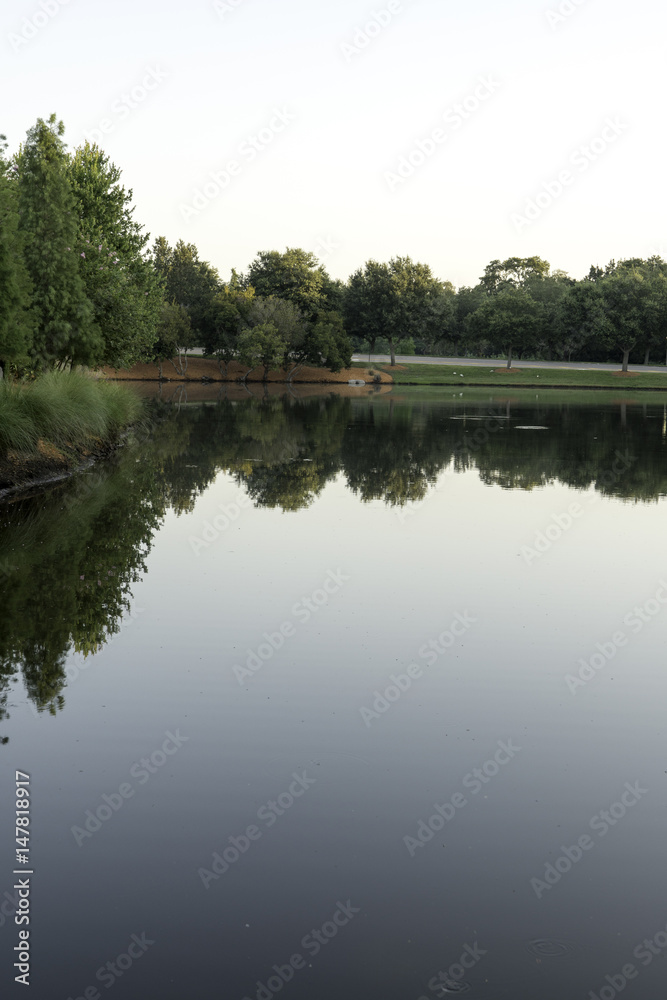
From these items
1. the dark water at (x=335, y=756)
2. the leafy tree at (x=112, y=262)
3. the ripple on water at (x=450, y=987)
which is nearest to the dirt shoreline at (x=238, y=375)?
the leafy tree at (x=112, y=262)

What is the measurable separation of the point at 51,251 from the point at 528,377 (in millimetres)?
61363

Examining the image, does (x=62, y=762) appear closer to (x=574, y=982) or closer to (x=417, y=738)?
(x=417, y=738)

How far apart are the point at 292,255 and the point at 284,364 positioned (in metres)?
11.1

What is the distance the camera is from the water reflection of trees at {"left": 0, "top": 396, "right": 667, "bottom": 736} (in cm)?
1017

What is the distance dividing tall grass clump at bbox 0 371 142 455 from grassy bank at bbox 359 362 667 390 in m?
59.3

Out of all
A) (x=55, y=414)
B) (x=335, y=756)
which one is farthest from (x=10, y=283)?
(x=335, y=756)

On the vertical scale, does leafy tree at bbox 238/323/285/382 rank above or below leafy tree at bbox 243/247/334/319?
below

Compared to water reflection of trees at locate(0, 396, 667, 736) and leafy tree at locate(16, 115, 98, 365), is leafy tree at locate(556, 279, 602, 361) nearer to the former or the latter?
water reflection of trees at locate(0, 396, 667, 736)

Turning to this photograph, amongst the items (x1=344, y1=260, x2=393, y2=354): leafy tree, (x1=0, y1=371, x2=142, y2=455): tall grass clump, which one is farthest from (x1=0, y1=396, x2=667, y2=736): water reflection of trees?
(x1=344, y1=260, x2=393, y2=354): leafy tree

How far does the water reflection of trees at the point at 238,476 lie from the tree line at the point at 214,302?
4550 mm

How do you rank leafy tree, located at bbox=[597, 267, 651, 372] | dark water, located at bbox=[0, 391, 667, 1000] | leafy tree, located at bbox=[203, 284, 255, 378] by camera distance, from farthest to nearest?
1. leafy tree, located at bbox=[597, 267, 651, 372]
2. leafy tree, located at bbox=[203, 284, 255, 378]
3. dark water, located at bbox=[0, 391, 667, 1000]

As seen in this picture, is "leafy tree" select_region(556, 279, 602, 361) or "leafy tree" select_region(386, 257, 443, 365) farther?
"leafy tree" select_region(386, 257, 443, 365)

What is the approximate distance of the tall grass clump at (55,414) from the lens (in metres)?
18.8

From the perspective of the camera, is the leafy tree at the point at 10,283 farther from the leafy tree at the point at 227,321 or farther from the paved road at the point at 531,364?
the paved road at the point at 531,364
